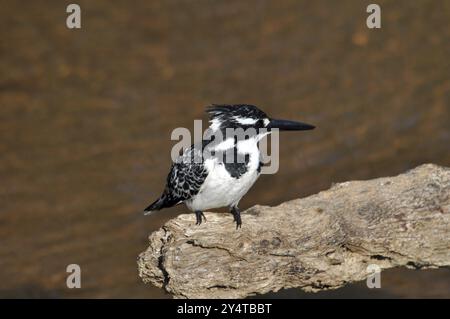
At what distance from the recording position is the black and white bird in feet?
13.5

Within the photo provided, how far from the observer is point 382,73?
7270mm

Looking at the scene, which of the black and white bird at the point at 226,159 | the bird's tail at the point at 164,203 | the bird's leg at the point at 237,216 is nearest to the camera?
the black and white bird at the point at 226,159

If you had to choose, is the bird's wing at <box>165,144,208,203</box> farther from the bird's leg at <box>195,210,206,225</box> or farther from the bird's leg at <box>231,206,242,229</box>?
the bird's leg at <box>231,206,242,229</box>

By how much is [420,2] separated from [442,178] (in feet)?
11.5

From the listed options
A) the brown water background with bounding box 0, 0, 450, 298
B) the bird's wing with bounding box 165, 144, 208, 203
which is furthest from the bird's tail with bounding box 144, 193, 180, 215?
the brown water background with bounding box 0, 0, 450, 298

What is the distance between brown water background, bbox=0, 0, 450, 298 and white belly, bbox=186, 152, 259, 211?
2473 millimetres

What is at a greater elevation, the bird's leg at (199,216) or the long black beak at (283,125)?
the long black beak at (283,125)

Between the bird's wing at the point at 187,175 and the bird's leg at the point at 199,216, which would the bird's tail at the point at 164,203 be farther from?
the bird's leg at the point at 199,216

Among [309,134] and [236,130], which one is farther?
[309,134]

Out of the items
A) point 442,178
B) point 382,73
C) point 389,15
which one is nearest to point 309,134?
point 382,73

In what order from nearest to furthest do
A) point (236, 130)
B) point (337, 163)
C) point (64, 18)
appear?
1. point (236, 130)
2. point (64, 18)
3. point (337, 163)

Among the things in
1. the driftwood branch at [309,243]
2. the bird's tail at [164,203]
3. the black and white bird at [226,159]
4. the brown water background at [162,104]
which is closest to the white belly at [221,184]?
the black and white bird at [226,159]

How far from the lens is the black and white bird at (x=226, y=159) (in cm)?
411

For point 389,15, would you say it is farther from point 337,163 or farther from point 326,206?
point 326,206
